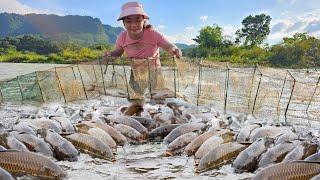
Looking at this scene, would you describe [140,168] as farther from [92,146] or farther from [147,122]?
[147,122]

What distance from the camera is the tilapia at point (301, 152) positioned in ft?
19.2

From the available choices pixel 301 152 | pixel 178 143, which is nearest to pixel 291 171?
pixel 301 152

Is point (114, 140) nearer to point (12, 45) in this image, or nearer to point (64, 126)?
point (64, 126)

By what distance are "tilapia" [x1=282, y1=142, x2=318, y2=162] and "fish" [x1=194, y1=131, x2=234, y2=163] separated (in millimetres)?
1324

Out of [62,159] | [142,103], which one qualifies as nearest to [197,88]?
[142,103]

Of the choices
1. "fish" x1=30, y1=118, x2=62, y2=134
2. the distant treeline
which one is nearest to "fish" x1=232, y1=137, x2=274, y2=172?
"fish" x1=30, y1=118, x2=62, y2=134

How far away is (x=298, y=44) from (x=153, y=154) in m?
27.7

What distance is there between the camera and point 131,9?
1010 cm

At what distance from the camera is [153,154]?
7379 mm

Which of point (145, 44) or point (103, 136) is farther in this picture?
point (145, 44)

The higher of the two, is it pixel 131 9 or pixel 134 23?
pixel 131 9

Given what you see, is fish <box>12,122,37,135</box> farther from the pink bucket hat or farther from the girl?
the pink bucket hat

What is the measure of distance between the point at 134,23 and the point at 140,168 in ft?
15.1

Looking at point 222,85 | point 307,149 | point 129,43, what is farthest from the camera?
point 222,85
